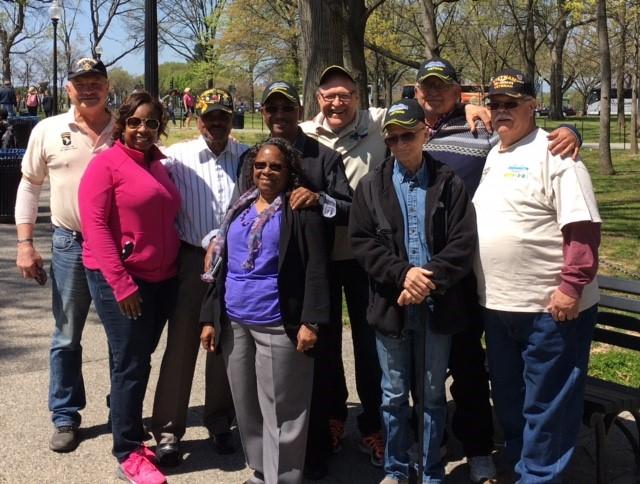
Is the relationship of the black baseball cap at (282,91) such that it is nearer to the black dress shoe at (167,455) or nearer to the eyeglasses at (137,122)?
the eyeglasses at (137,122)

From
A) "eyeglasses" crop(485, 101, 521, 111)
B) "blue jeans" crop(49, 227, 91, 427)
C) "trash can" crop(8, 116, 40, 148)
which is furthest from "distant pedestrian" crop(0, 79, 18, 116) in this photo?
"eyeglasses" crop(485, 101, 521, 111)

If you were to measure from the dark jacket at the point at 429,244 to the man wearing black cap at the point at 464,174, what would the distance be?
1.14 feet

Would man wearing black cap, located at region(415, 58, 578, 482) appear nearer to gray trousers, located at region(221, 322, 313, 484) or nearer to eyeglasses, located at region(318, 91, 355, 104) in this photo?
eyeglasses, located at region(318, 91, 355, 104)

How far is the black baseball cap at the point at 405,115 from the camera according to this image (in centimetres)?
328

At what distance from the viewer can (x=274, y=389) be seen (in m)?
3.42

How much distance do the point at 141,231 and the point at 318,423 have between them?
4.46ft

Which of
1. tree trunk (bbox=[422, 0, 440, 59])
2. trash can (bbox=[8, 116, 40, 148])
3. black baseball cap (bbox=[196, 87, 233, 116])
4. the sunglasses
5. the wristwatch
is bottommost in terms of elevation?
the wristwatch

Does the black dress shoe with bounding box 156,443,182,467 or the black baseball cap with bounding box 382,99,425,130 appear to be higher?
the black baseball cap with bounding box 382,99,425,130

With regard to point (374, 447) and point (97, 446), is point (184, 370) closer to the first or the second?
point (97, 446)

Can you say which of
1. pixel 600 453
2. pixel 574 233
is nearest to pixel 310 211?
pixel 574 233

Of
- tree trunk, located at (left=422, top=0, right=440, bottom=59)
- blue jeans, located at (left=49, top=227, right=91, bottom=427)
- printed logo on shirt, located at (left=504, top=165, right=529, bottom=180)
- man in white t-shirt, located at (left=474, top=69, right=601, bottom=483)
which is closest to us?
man in white t-shirt, located at (left=474, top=69, right=601, bottom=483)

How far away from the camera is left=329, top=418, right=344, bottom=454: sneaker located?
4074 mm

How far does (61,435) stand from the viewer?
4.09 m

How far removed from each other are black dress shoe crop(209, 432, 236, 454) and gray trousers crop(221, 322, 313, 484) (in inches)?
24.5
